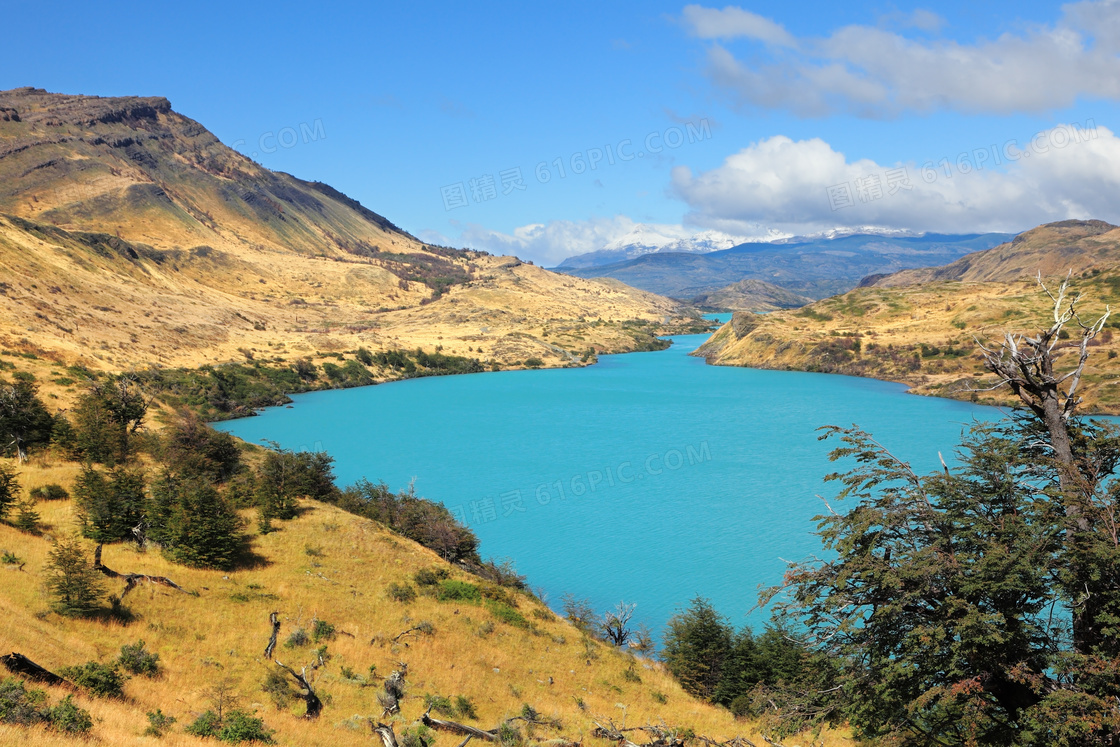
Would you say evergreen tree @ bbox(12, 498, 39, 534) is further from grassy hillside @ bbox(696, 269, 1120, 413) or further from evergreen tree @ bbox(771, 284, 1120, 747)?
grassy hillside @ bbox(696, 269, 1120, 413)

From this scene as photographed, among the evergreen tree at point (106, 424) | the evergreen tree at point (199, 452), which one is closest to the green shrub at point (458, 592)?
the evergreen tree at point (199, 452)

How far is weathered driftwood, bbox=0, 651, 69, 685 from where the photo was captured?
15.8 meters

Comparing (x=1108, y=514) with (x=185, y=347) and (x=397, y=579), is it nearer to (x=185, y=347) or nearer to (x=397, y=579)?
(x=397, y=579)

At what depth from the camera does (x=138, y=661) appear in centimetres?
1984

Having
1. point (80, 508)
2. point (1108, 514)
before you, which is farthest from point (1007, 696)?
point (80, 508)

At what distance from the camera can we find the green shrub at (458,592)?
3188cm

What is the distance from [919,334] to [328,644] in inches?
5606

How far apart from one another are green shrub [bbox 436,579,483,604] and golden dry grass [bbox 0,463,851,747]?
0.75 meters

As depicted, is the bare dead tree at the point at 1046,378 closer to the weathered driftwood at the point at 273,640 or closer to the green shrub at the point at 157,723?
the green shrub at the point at 157,723

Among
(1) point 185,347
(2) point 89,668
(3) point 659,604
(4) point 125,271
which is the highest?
(4) point 125,271

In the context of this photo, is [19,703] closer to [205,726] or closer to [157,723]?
[157,723]

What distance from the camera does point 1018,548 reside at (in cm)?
1372

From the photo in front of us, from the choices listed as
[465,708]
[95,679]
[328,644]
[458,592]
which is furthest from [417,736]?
[458,592]

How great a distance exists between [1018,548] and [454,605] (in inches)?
942
